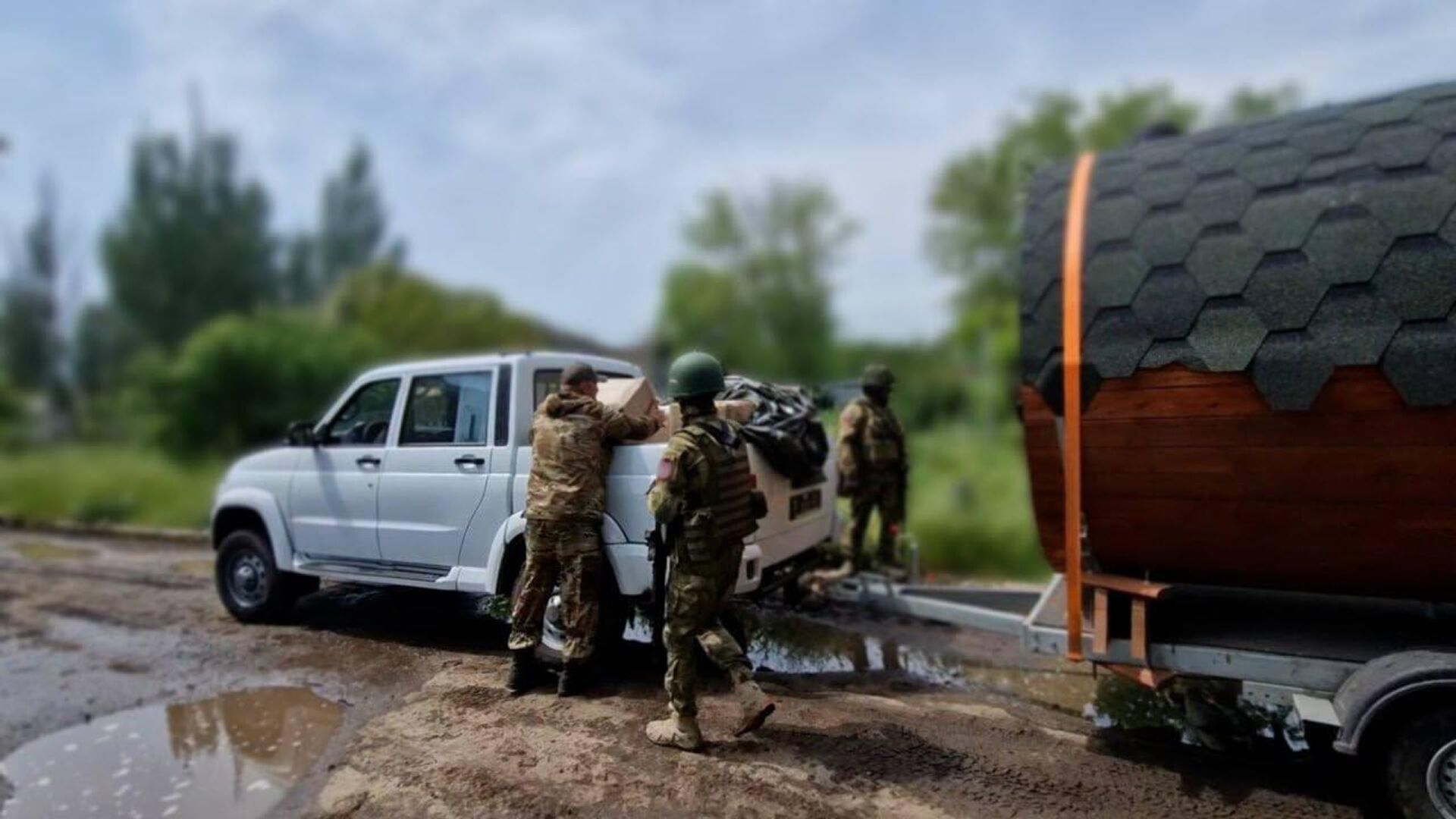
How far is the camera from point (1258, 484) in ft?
13.0

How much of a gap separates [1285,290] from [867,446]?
403 centimetres

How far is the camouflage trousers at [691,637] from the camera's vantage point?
4.22 metres

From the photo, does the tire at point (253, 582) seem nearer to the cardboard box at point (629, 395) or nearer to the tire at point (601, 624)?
the tire at point (601, 624)

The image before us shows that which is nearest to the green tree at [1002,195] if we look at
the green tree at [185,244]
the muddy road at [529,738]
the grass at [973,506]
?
the grass at [973,506]

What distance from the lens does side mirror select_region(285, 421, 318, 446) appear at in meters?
6.24

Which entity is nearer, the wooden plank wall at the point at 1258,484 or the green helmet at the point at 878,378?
the wooden plank wall at the point at 1258,484

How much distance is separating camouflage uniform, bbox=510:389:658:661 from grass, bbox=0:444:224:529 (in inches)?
430

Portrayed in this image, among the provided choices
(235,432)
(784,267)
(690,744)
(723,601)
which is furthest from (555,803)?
(784,267)

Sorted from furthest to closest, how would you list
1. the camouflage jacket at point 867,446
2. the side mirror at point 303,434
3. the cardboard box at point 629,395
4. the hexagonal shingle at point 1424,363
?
the camouflage jacket at point 867,446, the side mirror at point 303,434, the cardboard box at point 629,395, the hexagonal shingle at point 1424,363

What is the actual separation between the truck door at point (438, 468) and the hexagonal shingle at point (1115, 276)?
3.50 meters

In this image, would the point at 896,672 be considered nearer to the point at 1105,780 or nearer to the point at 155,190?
the point at 1105,780

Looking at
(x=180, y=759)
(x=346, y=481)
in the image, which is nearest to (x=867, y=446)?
(x=346, y=481)

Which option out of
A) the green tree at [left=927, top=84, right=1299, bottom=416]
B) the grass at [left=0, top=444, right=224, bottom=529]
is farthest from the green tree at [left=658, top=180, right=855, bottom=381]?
the grass at [left=0, top=444, right=224, bottom=529]

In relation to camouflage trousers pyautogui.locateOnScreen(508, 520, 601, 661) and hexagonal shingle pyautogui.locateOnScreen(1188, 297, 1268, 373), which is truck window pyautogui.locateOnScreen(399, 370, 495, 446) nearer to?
camouflage trousers pyautogui.locateOnScreen(508, 520, 601, 661)
